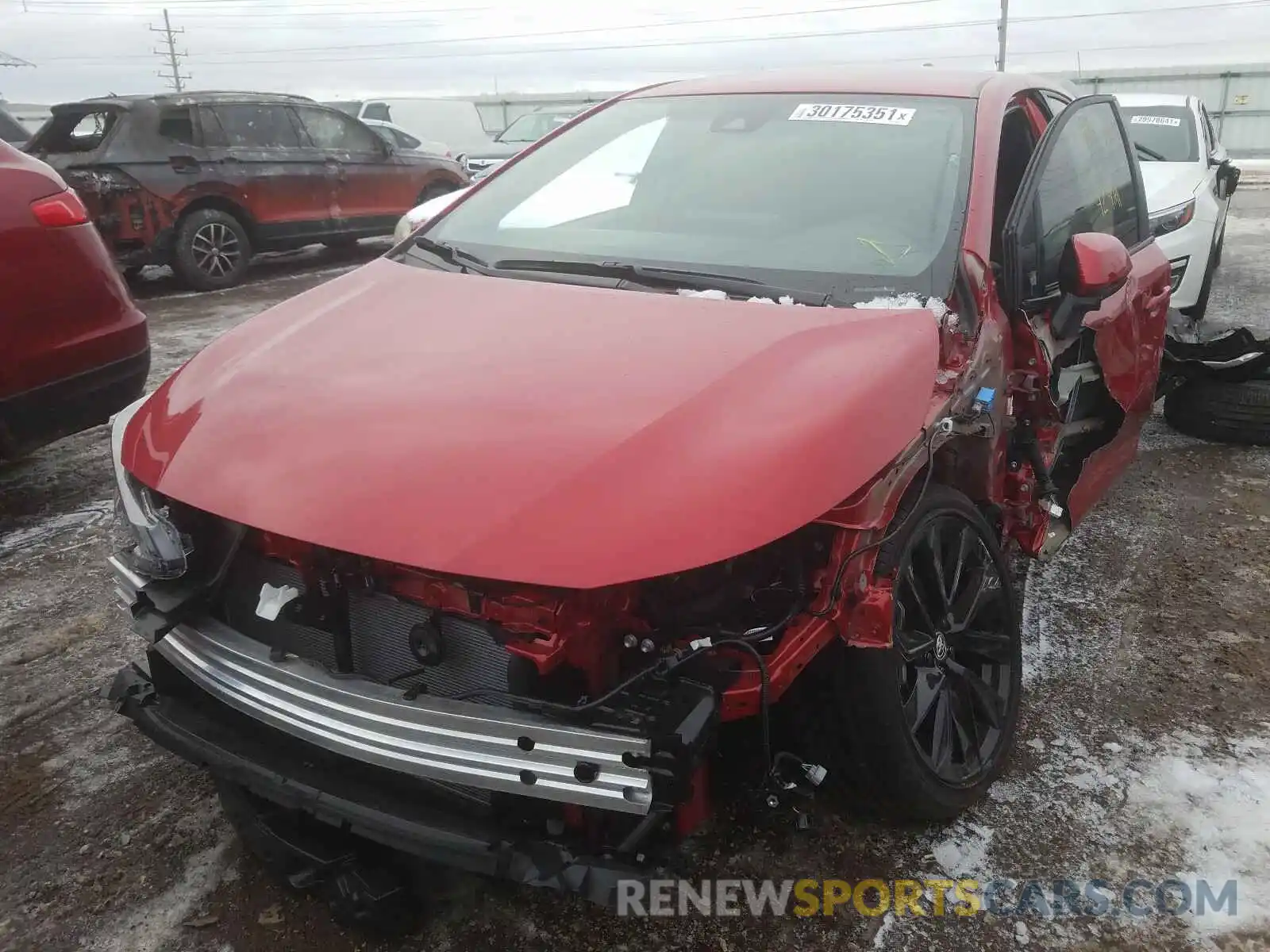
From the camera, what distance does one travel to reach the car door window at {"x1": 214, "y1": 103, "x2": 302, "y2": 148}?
29.5ft

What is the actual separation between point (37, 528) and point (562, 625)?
10.6 feet

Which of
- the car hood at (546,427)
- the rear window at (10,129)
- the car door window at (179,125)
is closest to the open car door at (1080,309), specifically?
the car hood at (546,427)

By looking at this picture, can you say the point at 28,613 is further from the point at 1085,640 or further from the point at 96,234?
the point at 1085,640

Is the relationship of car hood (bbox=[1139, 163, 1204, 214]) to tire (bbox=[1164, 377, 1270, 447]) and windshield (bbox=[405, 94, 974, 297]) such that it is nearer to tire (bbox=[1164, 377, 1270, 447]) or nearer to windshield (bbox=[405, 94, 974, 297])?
tire (bbox=[1164, 377, 1270, 447])

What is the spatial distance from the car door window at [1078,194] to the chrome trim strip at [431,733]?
69.6 inches

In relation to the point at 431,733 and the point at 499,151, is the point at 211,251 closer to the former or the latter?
the point at 499,151

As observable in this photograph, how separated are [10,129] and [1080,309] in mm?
10330

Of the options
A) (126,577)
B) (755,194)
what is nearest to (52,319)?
(126,577)

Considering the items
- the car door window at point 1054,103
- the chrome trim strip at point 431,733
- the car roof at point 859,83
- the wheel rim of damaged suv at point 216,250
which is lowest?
the wheel rim of damaged suv at point 216,250

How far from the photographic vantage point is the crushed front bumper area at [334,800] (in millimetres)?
1694

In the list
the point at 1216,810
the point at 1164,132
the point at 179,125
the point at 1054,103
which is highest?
the point at 1054,103

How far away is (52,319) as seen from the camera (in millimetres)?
3785

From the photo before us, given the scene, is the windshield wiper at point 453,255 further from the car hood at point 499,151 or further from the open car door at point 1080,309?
the car hood at point 499,151

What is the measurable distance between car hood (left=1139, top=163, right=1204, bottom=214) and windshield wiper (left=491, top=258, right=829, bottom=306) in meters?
4.43
